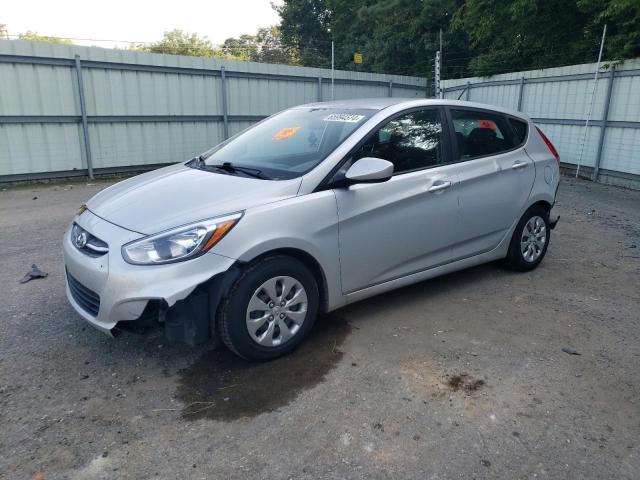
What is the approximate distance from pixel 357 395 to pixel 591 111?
10.4 metres

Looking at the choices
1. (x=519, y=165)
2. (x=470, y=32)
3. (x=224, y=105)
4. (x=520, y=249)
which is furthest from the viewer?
(x=470, y=32)

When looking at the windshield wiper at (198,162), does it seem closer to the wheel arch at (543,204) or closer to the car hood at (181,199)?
the car hood at (181,199)

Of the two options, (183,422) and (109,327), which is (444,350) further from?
(109,327)

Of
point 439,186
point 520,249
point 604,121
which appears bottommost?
point 520,249

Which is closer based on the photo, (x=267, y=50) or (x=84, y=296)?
(x=84, y=296)

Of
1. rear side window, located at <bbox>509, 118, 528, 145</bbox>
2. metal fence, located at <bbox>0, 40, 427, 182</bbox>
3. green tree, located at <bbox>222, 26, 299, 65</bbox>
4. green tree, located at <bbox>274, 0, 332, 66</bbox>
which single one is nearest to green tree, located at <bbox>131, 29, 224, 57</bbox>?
green tree, located at <bbox>222, 26, 299, 65</bbox>

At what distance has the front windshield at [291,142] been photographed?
11.9 ft

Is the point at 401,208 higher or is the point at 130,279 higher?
the point at 401,208

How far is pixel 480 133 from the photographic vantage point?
459cm

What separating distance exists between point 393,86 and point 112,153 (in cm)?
892

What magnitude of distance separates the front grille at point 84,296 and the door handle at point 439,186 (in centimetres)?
248

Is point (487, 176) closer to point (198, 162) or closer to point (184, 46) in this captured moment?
point (198, 162)

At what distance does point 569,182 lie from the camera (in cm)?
1101

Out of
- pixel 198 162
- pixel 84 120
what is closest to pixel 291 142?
pixel 198 162
